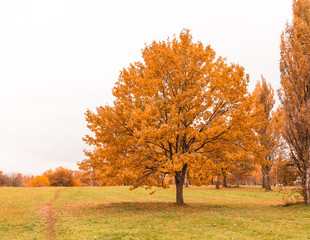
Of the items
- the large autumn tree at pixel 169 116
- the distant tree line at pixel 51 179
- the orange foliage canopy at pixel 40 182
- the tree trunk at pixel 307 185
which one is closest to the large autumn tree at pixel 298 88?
the tree trunk at pixel 307 185

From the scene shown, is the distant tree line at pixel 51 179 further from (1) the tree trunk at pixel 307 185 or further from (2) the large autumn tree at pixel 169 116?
(1) the tree trunk at pixel 307 185

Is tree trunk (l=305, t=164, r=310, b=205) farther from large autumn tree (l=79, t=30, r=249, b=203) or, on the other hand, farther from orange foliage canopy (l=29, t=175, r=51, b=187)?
orange foliage canopy (l=29, t=175, r=51, b=187)

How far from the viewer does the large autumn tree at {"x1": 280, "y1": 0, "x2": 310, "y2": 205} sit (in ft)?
59.8

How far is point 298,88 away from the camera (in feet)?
62.2

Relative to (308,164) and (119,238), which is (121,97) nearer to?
(119,238)

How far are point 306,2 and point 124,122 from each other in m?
→ 18.2

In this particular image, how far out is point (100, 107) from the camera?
56.8ft

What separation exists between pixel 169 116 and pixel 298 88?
1127 cm

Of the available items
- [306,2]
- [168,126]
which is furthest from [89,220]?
[306,2]

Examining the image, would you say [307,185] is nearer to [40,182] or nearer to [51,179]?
[51,179]

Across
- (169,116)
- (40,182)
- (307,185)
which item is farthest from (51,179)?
(307,185)

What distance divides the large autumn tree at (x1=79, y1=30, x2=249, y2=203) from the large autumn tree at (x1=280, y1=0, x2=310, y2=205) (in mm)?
4524

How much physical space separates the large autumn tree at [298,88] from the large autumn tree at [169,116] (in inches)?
178

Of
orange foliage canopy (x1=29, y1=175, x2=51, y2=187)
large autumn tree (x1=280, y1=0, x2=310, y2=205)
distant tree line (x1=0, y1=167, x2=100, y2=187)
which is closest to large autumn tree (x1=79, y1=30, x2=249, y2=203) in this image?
large autumn tree (x1=280, y1=0, x2=310, y2=205)
